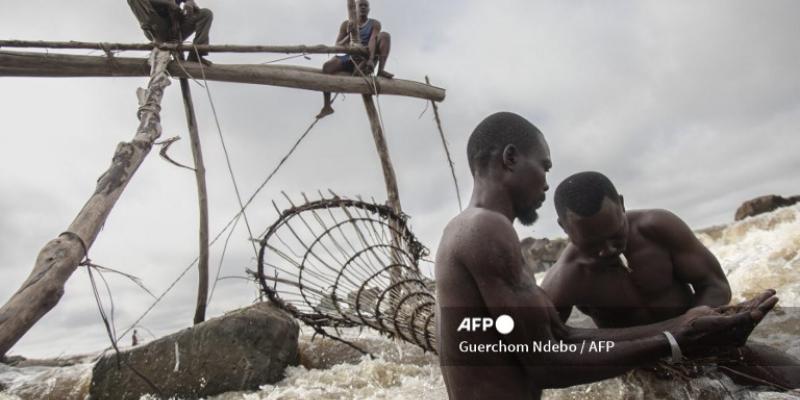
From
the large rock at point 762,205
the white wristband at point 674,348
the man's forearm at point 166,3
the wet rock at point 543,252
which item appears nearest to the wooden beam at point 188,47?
the man's forearm at point 166,3

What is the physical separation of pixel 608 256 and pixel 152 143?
12.1 feet

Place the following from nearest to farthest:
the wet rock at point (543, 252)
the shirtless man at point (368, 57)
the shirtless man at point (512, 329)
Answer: the shirtless man at point (512, 329)
the shirtless man at point (368, 57)
the wet rock at point (543, 252)

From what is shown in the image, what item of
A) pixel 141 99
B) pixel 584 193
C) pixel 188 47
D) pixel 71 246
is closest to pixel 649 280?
pixel 584 193

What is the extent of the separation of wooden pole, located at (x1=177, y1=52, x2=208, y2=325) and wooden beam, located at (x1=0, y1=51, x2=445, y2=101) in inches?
15.4

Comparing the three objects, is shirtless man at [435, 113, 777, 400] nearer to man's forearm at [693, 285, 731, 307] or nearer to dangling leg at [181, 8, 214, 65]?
man's forearm at [693, 285, 731, 307]

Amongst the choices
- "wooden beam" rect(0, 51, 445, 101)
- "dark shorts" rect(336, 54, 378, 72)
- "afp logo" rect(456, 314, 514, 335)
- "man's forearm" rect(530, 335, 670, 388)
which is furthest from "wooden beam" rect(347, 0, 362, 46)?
"man's forearm" rect(530, 335, 670, 388)

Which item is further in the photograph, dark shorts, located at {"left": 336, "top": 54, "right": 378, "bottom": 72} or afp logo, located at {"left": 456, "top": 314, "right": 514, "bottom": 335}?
dark shorts, located at {"left": 336, "top": 54, "right": 378, "bottom": 72}

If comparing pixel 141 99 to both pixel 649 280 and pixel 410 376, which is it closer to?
pixel 410 376

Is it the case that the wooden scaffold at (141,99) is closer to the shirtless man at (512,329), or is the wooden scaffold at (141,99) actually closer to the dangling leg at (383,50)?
the dangling leg at (383,50)

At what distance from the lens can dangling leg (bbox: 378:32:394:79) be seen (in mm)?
7418

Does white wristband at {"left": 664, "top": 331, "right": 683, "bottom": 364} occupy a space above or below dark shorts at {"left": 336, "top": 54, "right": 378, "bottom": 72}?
below

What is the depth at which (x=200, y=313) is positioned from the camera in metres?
6.51

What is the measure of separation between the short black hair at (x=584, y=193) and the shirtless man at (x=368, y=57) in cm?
505

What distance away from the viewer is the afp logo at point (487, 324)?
1.76 metres
